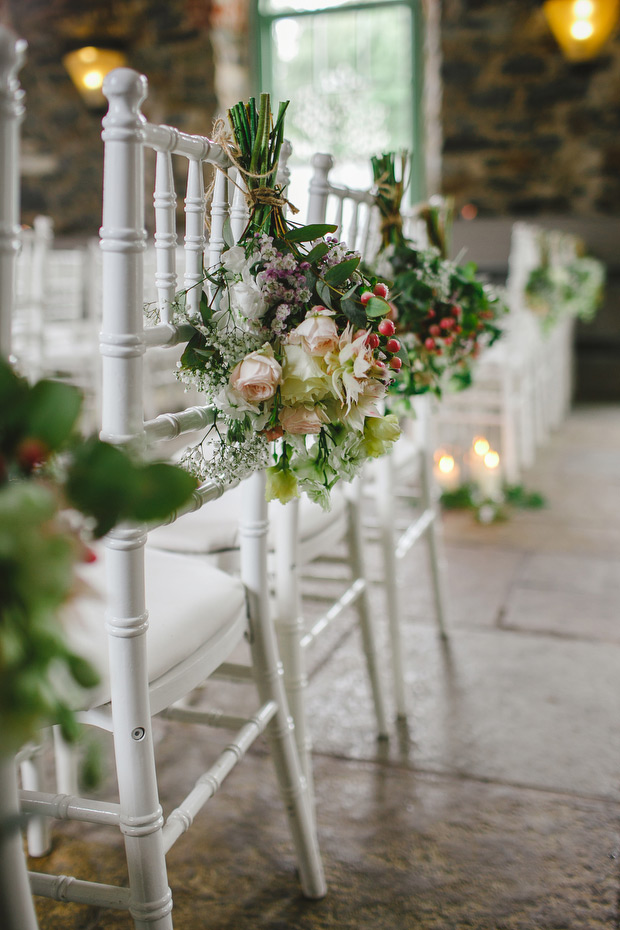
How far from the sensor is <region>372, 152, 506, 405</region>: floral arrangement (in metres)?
1.55

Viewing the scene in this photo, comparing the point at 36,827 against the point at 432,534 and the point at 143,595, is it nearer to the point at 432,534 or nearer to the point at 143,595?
the point at 143,595

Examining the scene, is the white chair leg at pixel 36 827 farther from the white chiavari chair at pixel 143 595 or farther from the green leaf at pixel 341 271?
the green leaf at pixel 341 271

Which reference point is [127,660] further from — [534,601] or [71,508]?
[534,601]

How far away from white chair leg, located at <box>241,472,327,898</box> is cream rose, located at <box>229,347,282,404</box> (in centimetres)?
32

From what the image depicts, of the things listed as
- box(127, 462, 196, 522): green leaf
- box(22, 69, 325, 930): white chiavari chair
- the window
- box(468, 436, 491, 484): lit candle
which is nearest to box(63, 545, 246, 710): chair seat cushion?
box(22, 69, 325, 930): white chiavari chair

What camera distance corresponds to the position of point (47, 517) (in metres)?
0.41

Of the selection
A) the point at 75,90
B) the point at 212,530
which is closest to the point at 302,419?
the point at 212,530

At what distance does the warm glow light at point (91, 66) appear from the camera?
625 cm

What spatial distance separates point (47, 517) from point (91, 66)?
6783 millimetres

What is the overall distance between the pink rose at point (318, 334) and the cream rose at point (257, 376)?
4cm

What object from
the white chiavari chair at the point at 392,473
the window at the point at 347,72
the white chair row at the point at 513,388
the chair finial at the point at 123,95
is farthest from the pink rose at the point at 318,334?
the window at the point at 347,72

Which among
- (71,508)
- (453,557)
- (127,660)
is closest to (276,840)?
(127,660)

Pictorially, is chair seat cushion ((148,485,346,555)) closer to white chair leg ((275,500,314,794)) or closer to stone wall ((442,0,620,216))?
white chair leg ((275,500,314,794))

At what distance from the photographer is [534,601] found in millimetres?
2457
